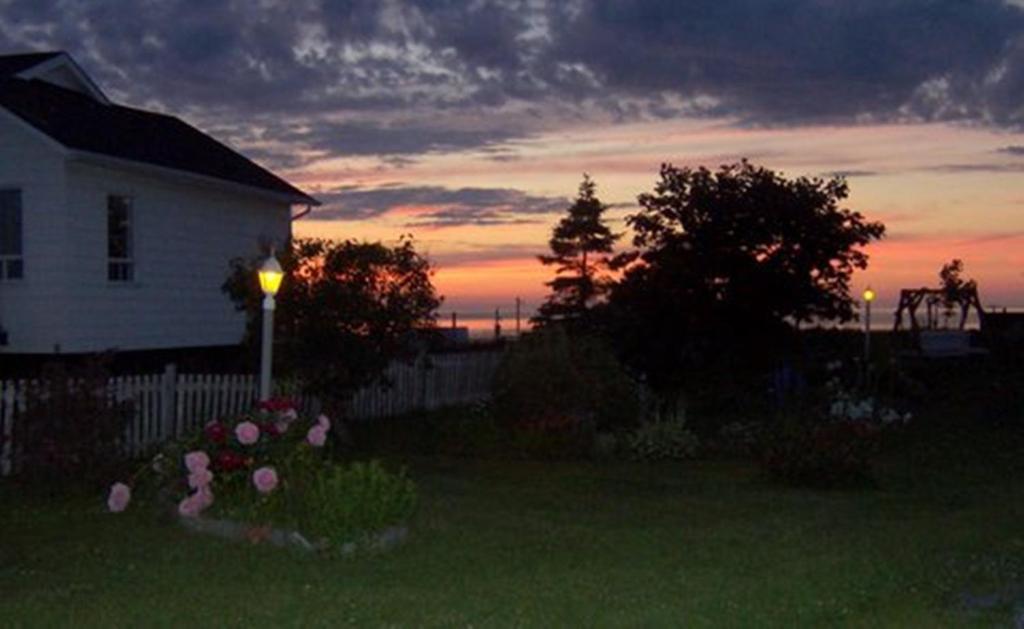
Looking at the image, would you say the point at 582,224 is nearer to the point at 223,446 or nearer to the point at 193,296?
the point at 193,296

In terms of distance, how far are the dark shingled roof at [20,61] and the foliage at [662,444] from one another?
11691 millimetres

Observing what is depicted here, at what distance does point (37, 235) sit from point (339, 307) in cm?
468

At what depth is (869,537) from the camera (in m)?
12.6

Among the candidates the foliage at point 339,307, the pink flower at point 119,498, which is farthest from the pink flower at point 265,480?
the foliage at point 339,307

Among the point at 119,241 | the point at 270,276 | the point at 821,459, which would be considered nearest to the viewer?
the point at 270,276

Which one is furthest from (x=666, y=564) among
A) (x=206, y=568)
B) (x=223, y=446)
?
(x=223, y=446)

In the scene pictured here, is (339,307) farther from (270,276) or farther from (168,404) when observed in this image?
(270,276)

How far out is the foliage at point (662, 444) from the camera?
2020cm

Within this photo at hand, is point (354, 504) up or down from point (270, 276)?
down

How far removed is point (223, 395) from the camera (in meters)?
20.7

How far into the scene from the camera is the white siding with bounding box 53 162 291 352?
70.8 feet

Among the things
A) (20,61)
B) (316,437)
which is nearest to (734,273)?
(20,61)

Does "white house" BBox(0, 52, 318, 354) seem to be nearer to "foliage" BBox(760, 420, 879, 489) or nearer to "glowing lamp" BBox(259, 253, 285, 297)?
"glowing lamp" BBox(259, 253, 285, 297)

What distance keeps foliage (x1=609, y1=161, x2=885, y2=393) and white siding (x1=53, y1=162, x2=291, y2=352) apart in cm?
743
